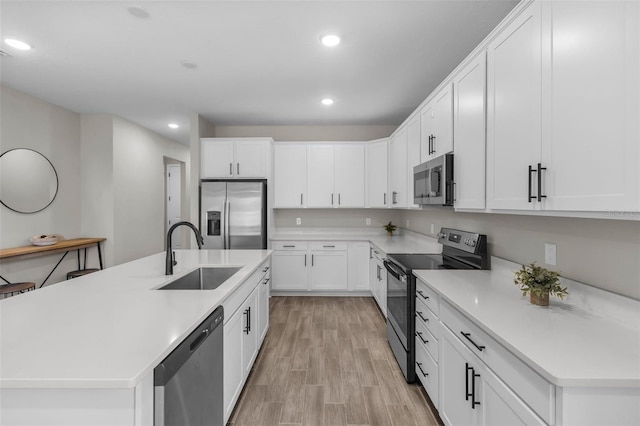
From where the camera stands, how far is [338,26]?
237 centimetres

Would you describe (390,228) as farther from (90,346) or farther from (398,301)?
(90,346)

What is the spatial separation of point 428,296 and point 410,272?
0.29 m

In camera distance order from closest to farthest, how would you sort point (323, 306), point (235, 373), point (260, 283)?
point (235, 373) → point (260, 283) → point (323, 306)

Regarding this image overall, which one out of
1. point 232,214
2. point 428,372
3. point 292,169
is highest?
point 292,169

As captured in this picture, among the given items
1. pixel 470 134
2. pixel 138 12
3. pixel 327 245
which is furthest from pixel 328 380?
pixel 138 12

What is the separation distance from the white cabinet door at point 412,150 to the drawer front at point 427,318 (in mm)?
1304

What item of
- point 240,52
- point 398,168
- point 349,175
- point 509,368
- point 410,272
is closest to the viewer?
point 509,368

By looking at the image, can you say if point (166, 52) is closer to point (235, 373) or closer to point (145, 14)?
point (145, 14)

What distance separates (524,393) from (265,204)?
12.7ft

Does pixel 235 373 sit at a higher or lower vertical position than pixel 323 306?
higher

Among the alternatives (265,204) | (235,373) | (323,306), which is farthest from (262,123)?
(235,373)

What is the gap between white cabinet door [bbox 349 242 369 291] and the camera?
466cm

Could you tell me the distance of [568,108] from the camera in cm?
124

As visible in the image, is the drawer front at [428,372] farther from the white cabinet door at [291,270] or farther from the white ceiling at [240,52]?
the white cabinet door at [291,270]
